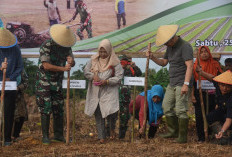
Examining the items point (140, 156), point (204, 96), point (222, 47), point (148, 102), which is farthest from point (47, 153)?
point (222, 47)

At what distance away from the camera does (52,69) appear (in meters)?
6.75

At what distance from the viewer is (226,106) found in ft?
21.6

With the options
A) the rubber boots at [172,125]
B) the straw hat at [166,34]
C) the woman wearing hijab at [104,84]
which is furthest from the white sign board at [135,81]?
the rubber boots at [172,125]

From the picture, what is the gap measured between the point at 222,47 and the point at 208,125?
9.94 ft

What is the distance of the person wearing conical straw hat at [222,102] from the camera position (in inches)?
253

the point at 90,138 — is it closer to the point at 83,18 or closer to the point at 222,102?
the point at 222,102

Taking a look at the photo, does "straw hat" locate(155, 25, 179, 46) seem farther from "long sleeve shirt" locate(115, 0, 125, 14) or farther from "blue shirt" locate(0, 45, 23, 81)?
"long sleeve shirt" locate(115, 0, 125, 14)

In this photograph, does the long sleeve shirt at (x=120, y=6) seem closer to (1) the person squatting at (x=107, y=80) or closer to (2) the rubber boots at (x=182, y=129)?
(1) the person squatting at (x=107, y=80)

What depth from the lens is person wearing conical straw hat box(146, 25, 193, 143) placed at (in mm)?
6574

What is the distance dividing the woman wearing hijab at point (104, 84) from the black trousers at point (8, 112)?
3.67ft

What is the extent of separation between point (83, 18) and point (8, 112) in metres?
3.51

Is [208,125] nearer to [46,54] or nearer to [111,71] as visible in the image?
[111,71]

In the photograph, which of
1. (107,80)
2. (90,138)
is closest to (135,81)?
(107,80)

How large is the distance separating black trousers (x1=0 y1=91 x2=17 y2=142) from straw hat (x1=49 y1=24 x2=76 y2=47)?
3.55 feet
